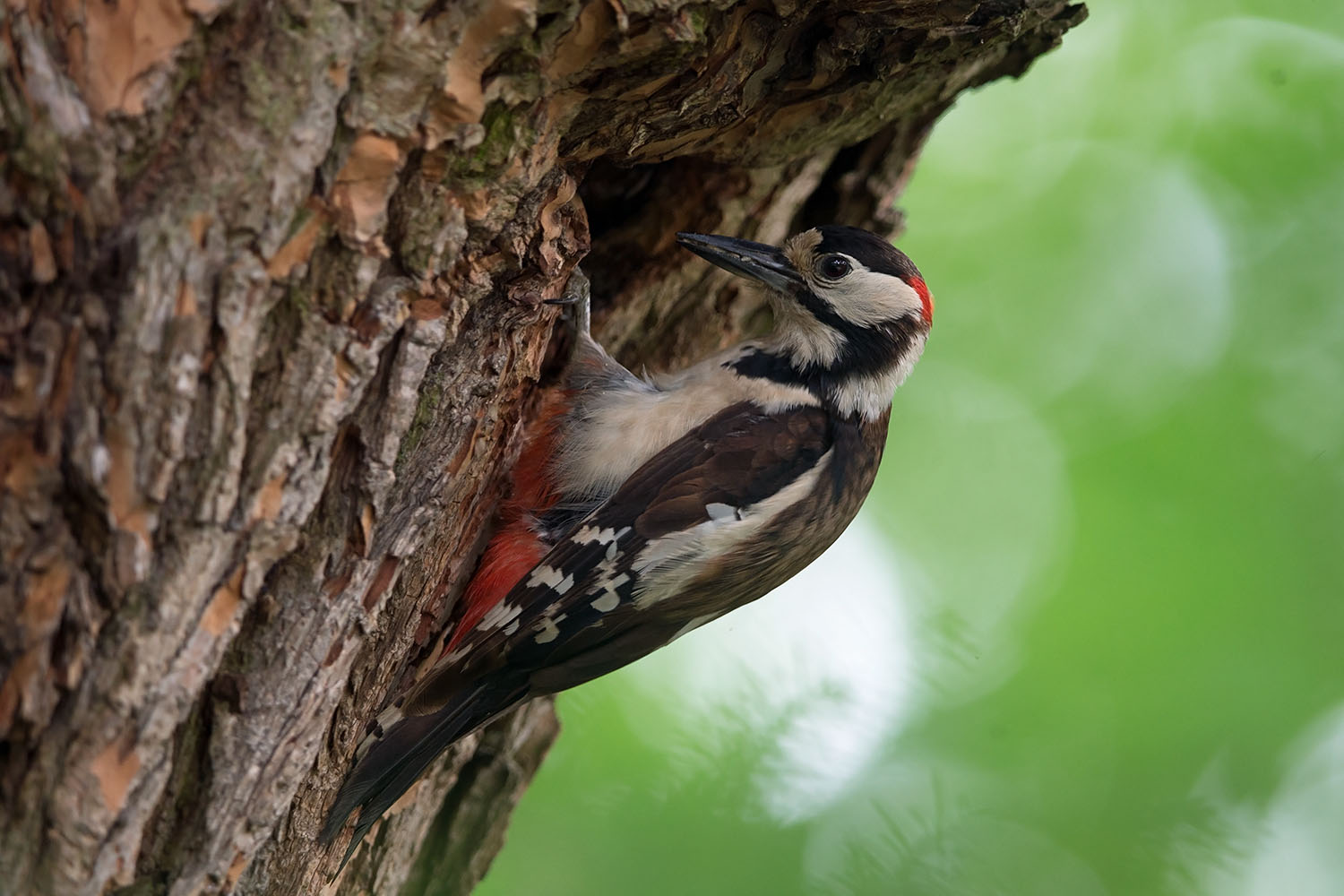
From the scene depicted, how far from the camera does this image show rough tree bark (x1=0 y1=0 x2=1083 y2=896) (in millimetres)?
1455

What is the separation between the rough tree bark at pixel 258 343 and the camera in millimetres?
1455

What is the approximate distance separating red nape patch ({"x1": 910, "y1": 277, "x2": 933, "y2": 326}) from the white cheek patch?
19 mm

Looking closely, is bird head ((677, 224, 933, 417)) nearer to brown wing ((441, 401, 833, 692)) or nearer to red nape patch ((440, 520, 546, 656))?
brown wing ((441, 401, 833, 692))

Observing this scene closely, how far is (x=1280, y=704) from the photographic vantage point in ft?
11.0

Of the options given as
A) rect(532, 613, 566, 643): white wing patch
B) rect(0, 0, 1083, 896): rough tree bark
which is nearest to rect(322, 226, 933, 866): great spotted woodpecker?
rect(532, 613, 566, 643): white wing patch

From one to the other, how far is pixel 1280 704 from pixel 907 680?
1.09 metres

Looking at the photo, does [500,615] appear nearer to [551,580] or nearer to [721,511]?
[551,580]

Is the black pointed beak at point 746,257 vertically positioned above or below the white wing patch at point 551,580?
above

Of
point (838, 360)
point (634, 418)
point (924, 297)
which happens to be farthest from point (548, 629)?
point (924, 297)

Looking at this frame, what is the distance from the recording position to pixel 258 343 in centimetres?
164

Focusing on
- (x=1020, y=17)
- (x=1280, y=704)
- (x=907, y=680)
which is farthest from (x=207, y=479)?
(x=1280, y=704)

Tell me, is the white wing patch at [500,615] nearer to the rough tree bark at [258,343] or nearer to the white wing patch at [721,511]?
the rough tree bark at [258,343]

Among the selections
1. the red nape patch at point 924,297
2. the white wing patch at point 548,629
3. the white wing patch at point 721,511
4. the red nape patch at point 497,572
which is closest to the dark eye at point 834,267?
the red nape patch at point 924,297

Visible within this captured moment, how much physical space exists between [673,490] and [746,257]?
Result: 73cm
